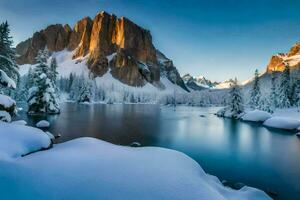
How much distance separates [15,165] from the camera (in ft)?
27.1

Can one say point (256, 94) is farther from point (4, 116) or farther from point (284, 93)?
point (4, 116)

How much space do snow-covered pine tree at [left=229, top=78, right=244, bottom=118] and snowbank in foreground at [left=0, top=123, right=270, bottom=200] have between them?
55.8 metres

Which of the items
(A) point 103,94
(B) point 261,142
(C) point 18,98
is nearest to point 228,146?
(B) point 261,142

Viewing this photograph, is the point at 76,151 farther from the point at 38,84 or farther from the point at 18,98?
the point at 18,98

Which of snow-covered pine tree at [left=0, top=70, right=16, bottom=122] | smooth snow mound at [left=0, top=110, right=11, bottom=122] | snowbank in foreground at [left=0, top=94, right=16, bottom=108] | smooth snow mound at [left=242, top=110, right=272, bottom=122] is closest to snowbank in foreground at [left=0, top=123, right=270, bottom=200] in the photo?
snow-covered pine tree at [left=0, top=70, right=16, bottom=122]

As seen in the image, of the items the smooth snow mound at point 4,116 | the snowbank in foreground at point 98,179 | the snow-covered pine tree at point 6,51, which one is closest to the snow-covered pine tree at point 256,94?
the snow-covered pine tree at point 6,51

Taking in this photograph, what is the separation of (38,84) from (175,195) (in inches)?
1933

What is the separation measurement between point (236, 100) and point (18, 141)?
198 feet

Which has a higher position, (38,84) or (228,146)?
(38,84)

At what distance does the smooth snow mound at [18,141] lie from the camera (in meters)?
10.0

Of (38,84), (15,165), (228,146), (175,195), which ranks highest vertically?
(38,84)

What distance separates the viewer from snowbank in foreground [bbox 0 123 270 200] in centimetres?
704

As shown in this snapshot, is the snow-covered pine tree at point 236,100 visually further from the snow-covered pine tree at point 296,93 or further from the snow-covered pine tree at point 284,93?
the snow-covered pine tree at point 296,93

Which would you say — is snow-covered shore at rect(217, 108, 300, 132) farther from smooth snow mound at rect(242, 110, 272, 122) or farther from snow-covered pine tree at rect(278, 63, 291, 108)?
snow-covered pine tree at rect(278, 63, 291, 108)
